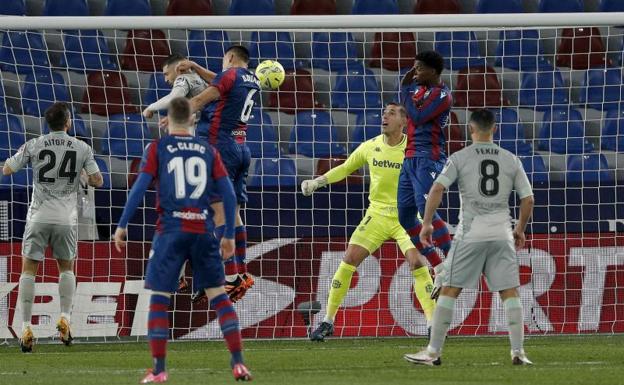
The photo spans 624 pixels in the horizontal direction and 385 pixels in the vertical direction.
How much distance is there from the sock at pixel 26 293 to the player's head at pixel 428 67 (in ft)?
12.3

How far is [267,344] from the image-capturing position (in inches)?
458

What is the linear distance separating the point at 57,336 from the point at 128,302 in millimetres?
746

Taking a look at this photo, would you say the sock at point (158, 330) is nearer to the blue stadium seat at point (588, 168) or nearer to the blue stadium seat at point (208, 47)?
the blue stadium seat at point (208, 47)

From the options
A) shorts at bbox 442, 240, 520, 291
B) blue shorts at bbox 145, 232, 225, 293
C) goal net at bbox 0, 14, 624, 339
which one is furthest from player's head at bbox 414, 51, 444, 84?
blue shorts at bbox 145, 232, 225, 293

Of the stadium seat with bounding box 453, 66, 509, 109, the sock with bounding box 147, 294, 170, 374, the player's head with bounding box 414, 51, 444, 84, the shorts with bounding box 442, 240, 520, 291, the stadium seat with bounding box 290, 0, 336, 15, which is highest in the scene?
the stadium seat with bounding box 290, 0, 336, 15

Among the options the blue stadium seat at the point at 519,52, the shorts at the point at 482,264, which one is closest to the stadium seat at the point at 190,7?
the blue stadium seat at the point at 519,52

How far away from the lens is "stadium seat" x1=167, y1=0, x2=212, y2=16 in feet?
52.9

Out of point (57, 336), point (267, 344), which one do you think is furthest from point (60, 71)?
point (267, 344)

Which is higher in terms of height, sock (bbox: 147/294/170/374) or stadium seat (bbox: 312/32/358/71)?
stadium seat (bbox: 312/32/358/71)

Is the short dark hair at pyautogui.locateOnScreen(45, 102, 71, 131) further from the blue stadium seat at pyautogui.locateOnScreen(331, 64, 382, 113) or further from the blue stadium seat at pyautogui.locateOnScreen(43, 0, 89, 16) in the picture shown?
the blue stadium seat at pyautogui.locateOnScreen(43, 0, 89, 16)

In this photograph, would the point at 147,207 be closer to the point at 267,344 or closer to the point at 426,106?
the point at 267,344

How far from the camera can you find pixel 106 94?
14.3 meters

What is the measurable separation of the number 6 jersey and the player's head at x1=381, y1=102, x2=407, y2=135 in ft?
8.55

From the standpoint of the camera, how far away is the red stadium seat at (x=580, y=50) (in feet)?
49.1
